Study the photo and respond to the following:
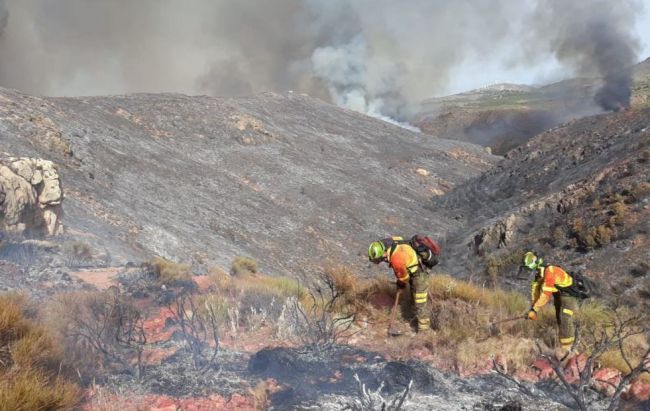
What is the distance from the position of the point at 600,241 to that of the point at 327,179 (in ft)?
46.4

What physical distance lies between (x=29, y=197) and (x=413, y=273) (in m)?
7.60

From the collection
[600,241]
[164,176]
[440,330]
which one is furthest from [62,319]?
[164,176]

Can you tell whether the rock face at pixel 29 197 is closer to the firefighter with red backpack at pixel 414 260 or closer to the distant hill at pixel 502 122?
the firefighter with red backpack at pixel 414 260

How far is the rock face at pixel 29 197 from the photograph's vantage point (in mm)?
8891

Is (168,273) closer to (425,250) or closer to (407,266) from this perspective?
(407,266)

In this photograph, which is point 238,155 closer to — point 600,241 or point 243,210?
point 243,210

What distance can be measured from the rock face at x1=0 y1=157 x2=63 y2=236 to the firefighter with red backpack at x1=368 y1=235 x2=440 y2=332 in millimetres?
6904

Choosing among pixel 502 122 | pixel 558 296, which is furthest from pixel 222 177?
pixel 502 122

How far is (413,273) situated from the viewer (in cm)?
577

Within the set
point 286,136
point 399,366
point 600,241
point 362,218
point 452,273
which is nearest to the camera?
point 399,366

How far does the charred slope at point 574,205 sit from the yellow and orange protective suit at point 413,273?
24.0 feet

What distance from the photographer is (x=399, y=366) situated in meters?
4.80

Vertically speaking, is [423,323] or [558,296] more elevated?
[558,296]

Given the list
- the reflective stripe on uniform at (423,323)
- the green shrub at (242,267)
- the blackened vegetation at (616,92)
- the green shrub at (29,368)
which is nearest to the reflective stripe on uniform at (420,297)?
the reflective stripe on uniform at (423,323)
